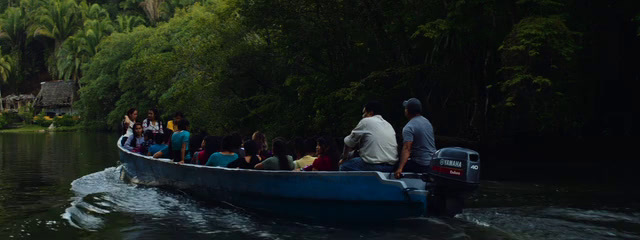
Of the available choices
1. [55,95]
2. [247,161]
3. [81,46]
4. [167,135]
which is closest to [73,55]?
[81,46]

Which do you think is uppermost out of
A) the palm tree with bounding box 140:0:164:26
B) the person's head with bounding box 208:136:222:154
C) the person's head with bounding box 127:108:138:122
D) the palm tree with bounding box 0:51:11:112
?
the palm tree with bounding box 140:0:164:26

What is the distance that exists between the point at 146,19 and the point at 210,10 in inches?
1540

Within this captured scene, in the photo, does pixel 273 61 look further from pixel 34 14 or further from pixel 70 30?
pixel 34 14

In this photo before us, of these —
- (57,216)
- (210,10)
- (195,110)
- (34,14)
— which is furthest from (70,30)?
(57,216)

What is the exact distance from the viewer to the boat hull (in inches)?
395

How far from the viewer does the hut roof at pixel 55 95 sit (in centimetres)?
8162

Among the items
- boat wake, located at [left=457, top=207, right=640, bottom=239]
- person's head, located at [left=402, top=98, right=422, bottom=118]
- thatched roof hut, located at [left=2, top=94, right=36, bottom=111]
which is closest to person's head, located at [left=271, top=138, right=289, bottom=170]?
person's head, located at [left=402, top=98, right=422, bottom=118]

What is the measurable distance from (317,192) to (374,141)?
1164 mm

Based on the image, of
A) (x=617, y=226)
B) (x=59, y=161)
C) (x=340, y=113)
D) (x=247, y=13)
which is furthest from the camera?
(x=247, y=13)

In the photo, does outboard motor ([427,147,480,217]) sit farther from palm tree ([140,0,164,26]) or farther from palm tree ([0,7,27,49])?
palm tree ([0,7,27,49])

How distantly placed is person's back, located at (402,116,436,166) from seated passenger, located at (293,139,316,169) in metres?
2.19

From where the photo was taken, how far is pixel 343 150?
1197cm

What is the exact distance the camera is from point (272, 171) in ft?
37.4

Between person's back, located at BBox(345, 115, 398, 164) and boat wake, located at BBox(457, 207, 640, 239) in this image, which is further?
person's back, located at BBox(345, 115, 398, 164)
